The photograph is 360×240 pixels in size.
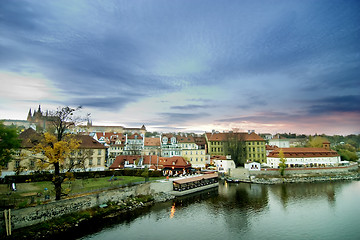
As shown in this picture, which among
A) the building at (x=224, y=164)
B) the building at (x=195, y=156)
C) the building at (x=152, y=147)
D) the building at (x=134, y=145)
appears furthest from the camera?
the building at (x=152, y=147)

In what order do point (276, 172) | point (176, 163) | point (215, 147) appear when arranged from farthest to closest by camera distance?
point (215, 147) → point (276, 172) → point (176, 163)

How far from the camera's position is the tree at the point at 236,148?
5784 cm

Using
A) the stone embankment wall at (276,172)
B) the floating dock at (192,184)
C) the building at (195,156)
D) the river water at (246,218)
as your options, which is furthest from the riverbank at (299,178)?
the river water at (246,218)

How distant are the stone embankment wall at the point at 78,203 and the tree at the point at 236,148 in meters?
29.6

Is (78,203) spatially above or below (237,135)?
below

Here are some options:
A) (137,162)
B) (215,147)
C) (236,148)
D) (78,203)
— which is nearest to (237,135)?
(236,148)

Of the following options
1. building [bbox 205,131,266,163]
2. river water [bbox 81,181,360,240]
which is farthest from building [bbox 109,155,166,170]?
building [bbox 205,131,266,163]

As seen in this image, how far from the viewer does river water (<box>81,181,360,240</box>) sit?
19.9 meters

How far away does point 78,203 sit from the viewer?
22594mm

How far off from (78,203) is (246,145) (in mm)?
50710

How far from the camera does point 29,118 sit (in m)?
142

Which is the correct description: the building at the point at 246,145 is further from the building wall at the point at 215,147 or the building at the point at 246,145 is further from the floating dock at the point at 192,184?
the floating dock at the point at 192,184

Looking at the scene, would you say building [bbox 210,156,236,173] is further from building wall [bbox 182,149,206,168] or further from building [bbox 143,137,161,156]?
building [bbox 143,137,161,156]

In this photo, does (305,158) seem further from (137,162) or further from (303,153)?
(137,162)
